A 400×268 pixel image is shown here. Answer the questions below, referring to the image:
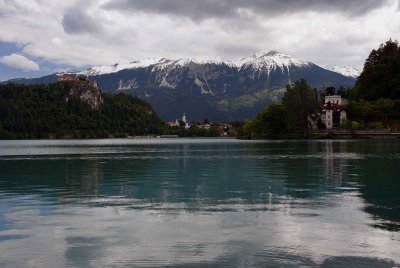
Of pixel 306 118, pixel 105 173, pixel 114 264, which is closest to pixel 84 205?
pixel 114 264

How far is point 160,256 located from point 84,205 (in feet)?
43.5

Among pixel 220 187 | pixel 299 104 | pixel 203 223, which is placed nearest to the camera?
pixel 203 223

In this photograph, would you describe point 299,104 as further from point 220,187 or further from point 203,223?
point 203,223

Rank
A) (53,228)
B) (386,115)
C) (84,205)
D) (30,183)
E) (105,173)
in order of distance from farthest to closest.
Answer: (386,115) < (105,173) < (30,183) < (84,205) < (53,228)

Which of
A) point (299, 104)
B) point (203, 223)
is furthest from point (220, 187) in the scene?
point (299, 104)

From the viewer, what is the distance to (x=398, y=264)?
52.6ft

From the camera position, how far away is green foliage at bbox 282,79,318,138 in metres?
190

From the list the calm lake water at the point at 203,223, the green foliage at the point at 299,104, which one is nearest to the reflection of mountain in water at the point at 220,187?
the calm lake water at the point at 203,223

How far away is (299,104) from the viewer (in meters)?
190

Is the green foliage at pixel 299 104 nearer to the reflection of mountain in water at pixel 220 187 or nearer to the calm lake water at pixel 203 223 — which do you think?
the reflection of mountain in water at pixel 220 187

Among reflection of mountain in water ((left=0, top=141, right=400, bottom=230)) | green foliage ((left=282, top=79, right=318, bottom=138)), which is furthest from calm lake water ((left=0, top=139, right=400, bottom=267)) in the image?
green foliage ((left=282, top=79, right=318, bottom=138))

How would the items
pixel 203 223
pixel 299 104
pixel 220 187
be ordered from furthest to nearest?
1. pixel 299 104
2. pixel 220 187
3. pixel 203 223

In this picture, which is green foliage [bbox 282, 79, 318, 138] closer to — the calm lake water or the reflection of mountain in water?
the reflection of mountain in water

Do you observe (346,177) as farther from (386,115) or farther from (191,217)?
(386,115)
